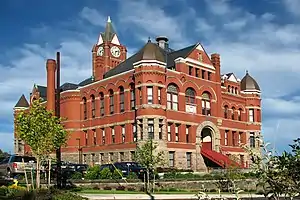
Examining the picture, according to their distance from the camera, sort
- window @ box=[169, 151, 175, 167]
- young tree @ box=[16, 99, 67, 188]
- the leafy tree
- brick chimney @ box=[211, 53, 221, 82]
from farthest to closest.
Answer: brick chimney @ box=[211, 53, 221, 82], window @ box=[169, 151, 175, 167], young tree @ box=[16, 99, 67, 188], the leafy tree

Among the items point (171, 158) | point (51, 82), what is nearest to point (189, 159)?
point (171, 158)

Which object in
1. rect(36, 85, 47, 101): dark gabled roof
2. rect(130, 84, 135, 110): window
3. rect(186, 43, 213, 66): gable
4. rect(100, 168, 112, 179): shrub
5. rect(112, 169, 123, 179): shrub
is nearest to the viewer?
rect(112, 169, 123, 179): shrub

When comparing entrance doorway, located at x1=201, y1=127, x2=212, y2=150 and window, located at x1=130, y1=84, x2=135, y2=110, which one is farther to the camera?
entrance doorway, located at x1=201, y1=127, x2=212, y2=150

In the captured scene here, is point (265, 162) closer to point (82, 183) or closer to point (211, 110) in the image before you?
point (82, 183)

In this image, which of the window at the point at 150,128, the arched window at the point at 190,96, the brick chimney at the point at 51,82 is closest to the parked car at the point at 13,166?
the window at the point at 150,128

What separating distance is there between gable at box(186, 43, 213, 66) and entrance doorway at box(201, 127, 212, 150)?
8.45 metres

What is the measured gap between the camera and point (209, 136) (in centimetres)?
5741

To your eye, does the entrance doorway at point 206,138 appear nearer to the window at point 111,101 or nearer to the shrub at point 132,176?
the window at point 111,101

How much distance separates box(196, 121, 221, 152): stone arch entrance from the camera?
55.0m

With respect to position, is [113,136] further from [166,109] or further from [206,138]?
[206,138]

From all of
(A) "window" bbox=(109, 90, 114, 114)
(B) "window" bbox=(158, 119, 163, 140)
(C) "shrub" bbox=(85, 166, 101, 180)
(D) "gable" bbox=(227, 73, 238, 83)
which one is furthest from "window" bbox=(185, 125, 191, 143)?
(C) "shrub" bbox=(85, 166, 101, 180)

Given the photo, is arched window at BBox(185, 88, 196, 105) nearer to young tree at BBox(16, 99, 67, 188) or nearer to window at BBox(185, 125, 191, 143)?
window at BBox(185, 125, 191, 143)

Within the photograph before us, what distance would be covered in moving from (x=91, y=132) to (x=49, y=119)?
33.4 m

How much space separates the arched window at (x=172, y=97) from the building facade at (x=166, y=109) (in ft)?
0.38
